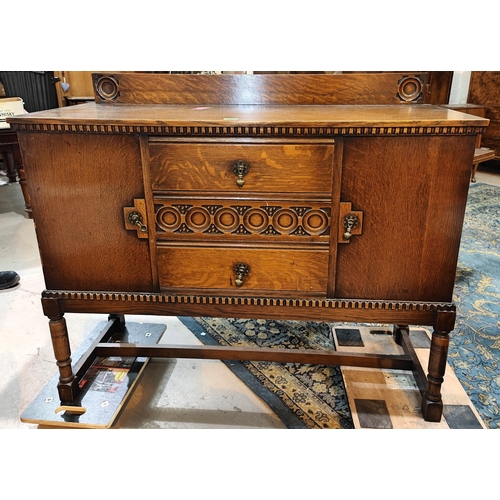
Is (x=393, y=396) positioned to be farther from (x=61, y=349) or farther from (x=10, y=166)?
(x=10, y=166)

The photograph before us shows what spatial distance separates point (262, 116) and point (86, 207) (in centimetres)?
64

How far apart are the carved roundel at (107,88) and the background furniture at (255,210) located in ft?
0.55

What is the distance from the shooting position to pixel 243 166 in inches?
53.8

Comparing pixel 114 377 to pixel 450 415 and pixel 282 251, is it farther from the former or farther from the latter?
pixel 450 415

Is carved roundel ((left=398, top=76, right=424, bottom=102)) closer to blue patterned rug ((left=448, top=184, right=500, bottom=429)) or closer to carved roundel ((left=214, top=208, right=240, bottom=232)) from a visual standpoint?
carved roundel ((left=214, top=208, right=240, bottom=232))

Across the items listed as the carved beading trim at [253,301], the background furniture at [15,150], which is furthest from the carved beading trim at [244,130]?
the background furniture at [15,150]

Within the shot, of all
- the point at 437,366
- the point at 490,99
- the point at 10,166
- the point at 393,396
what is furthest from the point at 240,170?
the point at 490,99

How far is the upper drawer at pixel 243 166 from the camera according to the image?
1362 mm

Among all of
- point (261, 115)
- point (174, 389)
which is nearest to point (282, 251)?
point (261, 115)

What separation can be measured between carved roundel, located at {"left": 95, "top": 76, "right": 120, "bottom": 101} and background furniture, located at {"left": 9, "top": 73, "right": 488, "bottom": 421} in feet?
0.55

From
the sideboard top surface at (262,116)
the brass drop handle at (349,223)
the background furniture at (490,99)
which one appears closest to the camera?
the sideboard top surface at (262,116)

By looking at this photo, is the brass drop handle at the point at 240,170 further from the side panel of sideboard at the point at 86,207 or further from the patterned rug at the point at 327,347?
the patterned rug at the point at 327,347

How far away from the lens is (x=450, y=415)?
166cm

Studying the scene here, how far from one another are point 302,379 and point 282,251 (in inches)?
29.1
